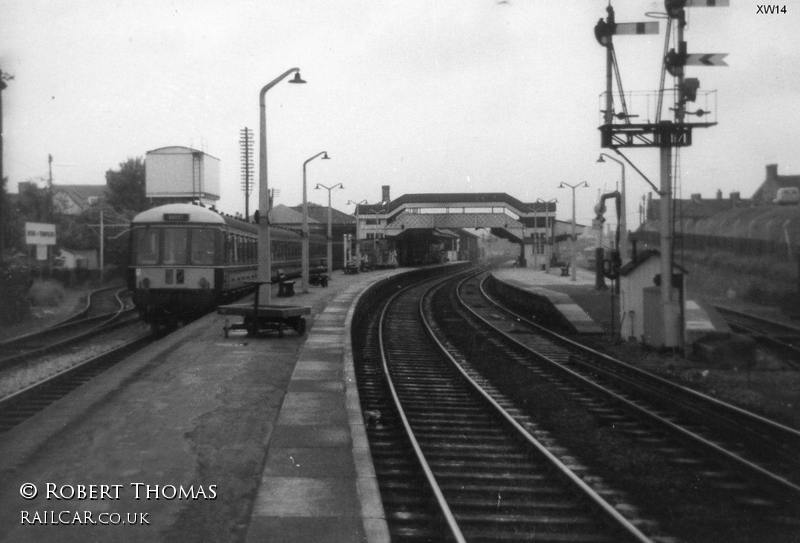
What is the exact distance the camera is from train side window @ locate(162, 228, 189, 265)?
21.4m

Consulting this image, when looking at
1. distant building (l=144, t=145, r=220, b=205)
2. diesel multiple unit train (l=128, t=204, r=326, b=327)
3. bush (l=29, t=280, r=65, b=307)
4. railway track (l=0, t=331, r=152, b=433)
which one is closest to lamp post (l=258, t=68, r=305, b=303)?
diesel multiple unit train (l=128, t=204, r=326, b=327)

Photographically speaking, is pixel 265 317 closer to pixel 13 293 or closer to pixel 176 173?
pixel 13 293

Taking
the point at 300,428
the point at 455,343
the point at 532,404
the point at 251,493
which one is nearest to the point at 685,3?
the point at 532,404

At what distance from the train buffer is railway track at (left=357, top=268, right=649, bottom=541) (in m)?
3.55

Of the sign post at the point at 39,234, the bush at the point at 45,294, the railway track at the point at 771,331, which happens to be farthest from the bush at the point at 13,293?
the railway track at the point at 771,331

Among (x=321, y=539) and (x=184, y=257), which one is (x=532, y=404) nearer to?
(x=321, y=539)

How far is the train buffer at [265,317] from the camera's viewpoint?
56.9 ft

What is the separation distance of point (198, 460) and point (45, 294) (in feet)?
90.6

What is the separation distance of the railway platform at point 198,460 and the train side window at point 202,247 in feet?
27.5

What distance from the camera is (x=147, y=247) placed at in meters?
21.5

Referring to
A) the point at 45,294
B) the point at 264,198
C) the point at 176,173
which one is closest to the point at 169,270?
the point at 264,198

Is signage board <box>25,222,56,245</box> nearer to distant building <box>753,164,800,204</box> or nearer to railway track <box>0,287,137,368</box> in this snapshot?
railway track <box>0,287,137,368</box>

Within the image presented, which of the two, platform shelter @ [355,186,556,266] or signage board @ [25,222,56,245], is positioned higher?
platform shelter @ [355,186,556,266]

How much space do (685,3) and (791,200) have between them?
80.4ft
